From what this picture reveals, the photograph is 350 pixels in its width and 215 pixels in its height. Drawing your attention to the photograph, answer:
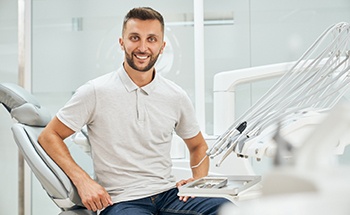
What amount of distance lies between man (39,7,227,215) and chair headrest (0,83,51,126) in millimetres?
122

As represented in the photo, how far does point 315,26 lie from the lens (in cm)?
306

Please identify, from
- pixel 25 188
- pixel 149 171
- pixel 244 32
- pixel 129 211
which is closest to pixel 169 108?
pixel 149 171

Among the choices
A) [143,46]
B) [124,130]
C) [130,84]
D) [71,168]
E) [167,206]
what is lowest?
[167,206]

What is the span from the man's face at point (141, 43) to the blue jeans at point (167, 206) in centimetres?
50

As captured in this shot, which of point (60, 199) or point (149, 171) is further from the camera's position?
point (149, 171)

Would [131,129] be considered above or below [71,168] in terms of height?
above

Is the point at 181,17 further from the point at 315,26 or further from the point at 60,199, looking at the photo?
the point at 60,199

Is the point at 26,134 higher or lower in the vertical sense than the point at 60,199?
higher

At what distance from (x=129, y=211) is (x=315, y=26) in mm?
2032

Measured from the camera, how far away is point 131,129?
1.78 m

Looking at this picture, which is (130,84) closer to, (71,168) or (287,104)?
(71,168)

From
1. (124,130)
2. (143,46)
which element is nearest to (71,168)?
(124,130)

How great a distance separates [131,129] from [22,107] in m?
0.45

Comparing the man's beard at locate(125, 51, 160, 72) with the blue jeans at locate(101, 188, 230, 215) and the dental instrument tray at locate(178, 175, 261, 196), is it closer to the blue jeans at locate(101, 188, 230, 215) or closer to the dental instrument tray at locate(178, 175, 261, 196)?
the blue jeans at locate(101, 188, 230, 215)
